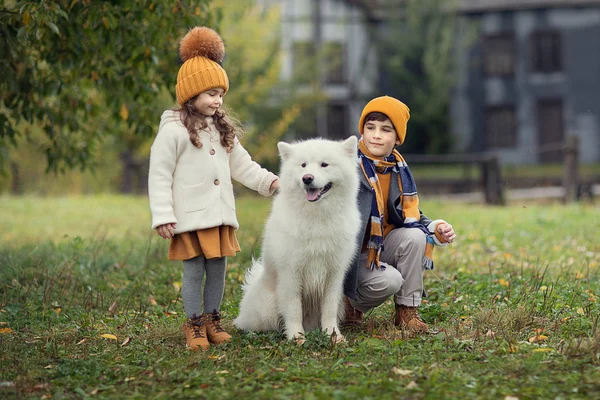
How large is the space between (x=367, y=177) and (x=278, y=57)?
60.8 feet

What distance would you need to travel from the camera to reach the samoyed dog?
15.0 feet

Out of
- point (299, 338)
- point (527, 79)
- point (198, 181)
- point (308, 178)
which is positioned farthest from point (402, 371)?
point (527, 79)

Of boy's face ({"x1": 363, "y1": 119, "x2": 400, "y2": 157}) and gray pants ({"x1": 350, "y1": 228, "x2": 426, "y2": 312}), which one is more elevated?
boy's face ({"x1": 363, "y1": 119, "x2": 400, "y2": 157})

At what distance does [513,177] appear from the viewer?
2325cm

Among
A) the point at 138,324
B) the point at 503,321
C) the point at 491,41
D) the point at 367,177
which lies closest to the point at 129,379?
the point at 138,324

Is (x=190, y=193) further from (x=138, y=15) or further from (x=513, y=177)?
(x=513, y=177)

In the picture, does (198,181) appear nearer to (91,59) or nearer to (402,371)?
(402,371)

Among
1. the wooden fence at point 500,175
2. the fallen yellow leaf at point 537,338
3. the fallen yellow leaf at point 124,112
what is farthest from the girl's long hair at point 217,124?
the wooden fence at point 500,175

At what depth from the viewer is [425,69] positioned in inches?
1067

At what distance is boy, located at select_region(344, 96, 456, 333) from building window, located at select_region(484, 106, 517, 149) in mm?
24728

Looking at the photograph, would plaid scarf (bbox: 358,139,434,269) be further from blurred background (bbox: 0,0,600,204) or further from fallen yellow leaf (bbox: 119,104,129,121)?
blurred background (bbox: 0,0,600,204)

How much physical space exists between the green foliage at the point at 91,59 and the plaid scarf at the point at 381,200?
270 centimetres

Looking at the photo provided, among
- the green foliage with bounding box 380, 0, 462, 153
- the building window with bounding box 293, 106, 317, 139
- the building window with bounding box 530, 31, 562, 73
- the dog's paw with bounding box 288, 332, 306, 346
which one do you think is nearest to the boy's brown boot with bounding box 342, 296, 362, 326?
the dog's paw with bounding box 288, 332, 306, 346

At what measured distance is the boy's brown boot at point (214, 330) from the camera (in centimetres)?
486
